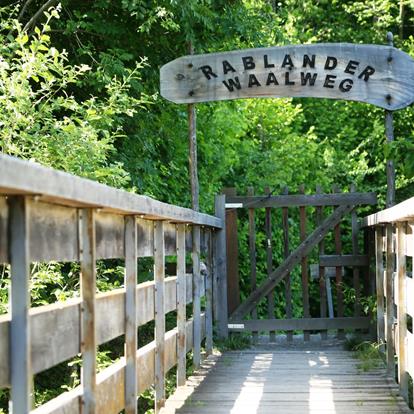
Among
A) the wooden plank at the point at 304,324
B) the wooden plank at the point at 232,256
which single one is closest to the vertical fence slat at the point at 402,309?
the wooden plank at the point at 304,324

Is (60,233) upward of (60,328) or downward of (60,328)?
upward

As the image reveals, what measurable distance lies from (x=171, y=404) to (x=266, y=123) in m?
12.4

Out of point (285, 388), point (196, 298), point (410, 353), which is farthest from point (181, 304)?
point (410, 353)

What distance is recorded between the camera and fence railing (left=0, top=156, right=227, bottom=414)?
9.51 ft

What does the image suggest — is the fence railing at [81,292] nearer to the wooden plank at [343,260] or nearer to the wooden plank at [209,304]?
the wooden plank at [209,304]

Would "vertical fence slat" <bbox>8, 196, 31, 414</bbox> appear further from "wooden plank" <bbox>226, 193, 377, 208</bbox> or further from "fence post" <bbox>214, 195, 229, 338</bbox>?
"wooden plank" <bbox>226, 193, 377, 208</bbox>

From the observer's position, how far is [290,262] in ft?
37.0

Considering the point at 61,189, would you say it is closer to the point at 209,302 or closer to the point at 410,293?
the point at 410,293

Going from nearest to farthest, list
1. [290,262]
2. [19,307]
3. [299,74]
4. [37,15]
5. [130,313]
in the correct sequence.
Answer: [19,307], [130,313], [37,15], [299,74], [290,262]

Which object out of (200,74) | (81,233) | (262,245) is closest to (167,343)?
(81,233)

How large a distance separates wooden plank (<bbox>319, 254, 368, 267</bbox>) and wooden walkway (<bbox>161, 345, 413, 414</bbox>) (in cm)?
156

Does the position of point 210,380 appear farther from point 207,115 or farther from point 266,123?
point 266,123

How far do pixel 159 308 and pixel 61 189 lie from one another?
9.39 feet

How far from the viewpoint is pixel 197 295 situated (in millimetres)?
8203
